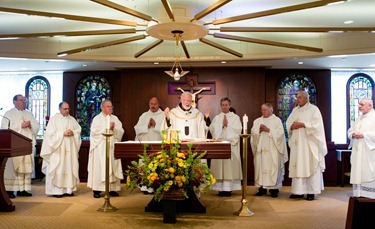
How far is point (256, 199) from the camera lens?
866cm

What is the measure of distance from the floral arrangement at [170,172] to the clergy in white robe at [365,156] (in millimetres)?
3553

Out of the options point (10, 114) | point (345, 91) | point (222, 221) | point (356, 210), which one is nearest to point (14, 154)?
point (10, 114)

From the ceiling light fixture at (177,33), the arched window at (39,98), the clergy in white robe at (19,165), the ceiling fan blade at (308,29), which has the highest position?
the ceiling light fixture at (177,33)

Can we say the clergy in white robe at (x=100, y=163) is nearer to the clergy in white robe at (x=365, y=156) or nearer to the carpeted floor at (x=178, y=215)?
the carpeted floor at (x=178, y=215)

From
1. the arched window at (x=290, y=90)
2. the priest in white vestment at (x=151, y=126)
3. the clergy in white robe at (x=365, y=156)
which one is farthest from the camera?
the arched window at (x=290, y=90)

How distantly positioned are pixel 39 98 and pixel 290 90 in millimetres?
7755

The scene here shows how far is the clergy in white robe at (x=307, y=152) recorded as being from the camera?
861 centimetres

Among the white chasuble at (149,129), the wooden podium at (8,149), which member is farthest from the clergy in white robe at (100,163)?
the wooden podium at (8,149)

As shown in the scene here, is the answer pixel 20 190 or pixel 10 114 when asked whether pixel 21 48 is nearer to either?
pixel 10 114

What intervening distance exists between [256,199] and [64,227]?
405cm

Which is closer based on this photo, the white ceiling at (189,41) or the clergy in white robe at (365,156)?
the white ceiling at (189,41)

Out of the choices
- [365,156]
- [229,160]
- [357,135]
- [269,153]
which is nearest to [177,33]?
[229,160]

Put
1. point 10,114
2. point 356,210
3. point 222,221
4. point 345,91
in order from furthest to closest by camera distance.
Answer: point 345,91 → point 10,114 → point 222,221 → point 356,210

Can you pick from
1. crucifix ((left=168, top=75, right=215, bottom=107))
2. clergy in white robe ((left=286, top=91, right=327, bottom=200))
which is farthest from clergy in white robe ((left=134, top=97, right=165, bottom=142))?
clergy in white robe ((left=286, top=91, right=327, bottom=200))
